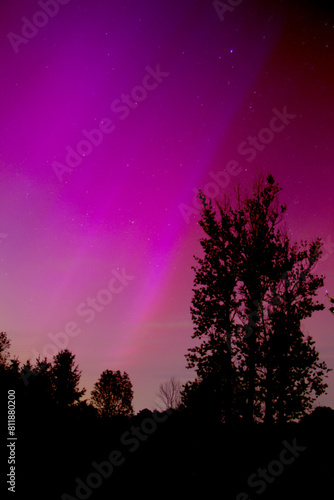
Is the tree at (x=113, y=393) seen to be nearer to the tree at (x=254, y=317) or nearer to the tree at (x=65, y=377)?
the tree at (x=65, y=377)

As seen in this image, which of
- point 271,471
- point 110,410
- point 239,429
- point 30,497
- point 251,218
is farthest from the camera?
point 110,410

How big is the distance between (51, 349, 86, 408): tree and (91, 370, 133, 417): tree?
890 centimetres

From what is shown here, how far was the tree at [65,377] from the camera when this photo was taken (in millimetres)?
50781

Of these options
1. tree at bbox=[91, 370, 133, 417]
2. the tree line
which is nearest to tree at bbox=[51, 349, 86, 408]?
tree at bbox=[91, 370, 133, 417]

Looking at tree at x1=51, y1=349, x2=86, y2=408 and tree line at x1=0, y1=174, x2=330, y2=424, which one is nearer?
tree line at x1=0, y1=174, x2=330, y2=424

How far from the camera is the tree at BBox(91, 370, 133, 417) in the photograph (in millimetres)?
60062

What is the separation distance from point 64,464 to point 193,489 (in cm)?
350

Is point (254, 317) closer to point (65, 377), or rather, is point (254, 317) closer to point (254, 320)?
point (254, 320)

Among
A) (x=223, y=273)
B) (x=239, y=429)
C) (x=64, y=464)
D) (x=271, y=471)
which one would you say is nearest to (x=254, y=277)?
(x=223, y=273)

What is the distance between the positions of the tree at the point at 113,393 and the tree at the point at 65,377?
890 centimetres

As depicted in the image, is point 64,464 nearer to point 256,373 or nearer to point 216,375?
point 216,375

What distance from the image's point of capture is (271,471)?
8.89 meters

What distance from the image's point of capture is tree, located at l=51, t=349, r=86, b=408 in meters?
50.8

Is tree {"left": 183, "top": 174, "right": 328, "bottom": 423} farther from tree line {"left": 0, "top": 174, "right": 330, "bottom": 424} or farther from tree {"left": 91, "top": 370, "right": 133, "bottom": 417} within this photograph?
tree {"left": 91, "top": 370, "right": 133, "bottom": 417}
